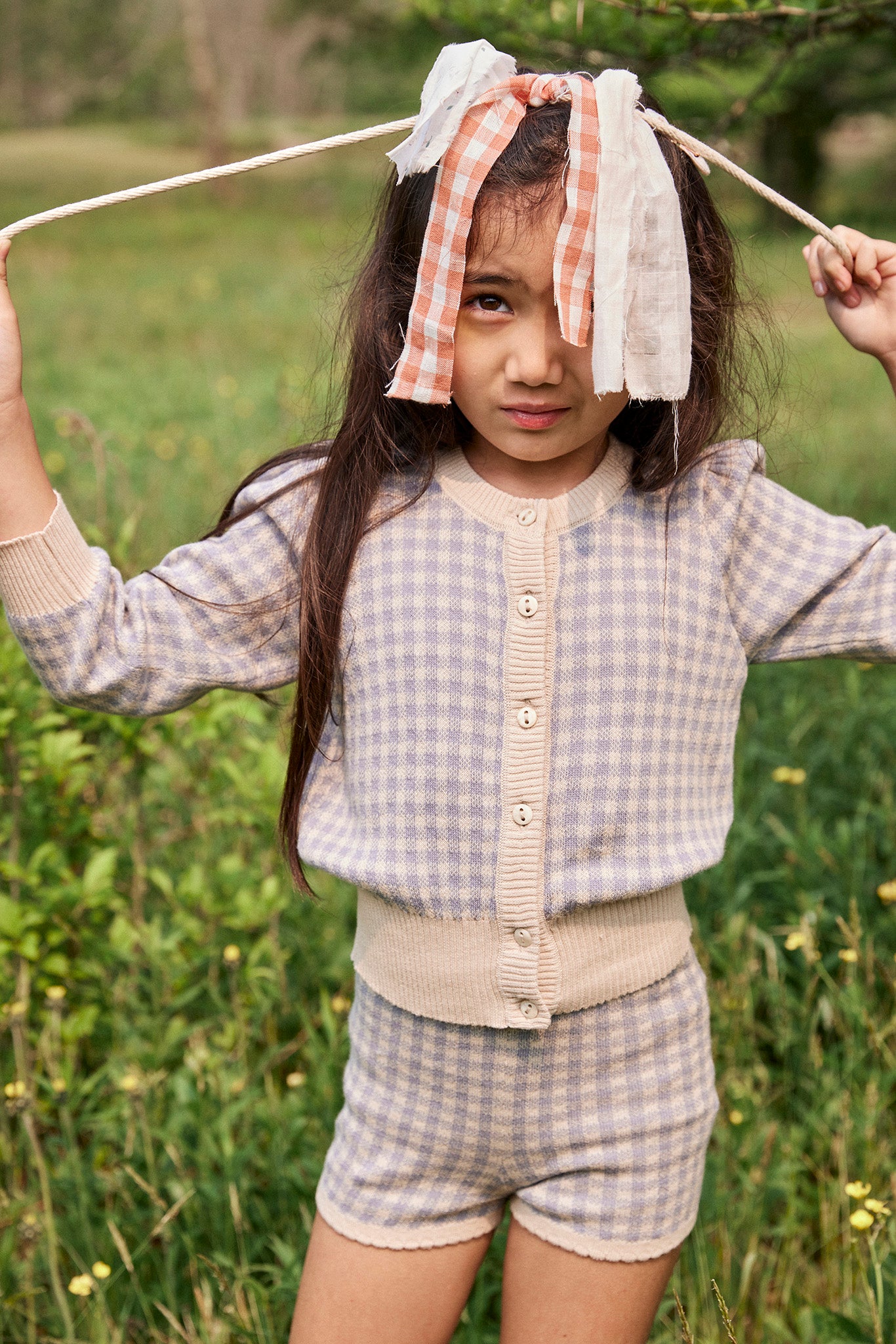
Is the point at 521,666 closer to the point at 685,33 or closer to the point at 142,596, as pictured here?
the point at 142,596

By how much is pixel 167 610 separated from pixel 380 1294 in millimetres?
737

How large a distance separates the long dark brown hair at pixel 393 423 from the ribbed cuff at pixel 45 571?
0.64ft

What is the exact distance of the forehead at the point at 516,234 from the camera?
1247 millimetres

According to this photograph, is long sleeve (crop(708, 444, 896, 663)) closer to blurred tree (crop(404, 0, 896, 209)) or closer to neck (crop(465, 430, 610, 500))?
neck (crop(465, 430, 610, 500))

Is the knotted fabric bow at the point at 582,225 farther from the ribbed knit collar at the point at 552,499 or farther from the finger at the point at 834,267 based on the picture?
the finger at the point at 834,267

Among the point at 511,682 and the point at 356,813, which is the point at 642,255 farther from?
the point at 356,813

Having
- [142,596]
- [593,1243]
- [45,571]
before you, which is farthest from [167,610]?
[593,1243]

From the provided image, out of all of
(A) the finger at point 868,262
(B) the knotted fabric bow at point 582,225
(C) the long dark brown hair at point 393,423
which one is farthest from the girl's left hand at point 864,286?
(B) the knotted fabric bow at point 582,225

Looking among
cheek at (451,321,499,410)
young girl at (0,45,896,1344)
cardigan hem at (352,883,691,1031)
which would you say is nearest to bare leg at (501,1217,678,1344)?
young girl at (0,45,896,1344)

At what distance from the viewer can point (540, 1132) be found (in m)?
1.39

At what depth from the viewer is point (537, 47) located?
2.39m

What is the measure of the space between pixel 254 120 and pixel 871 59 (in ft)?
84.8

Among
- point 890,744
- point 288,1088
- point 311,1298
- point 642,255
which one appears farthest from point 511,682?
point 890,744

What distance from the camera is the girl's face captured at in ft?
4.11
